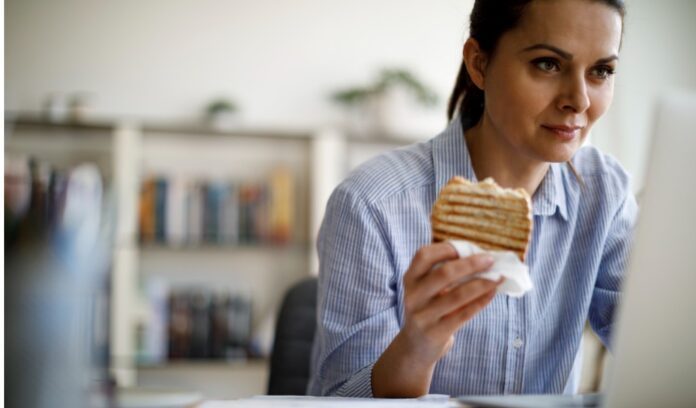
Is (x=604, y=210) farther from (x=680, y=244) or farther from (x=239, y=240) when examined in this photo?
(x=239, y=240)

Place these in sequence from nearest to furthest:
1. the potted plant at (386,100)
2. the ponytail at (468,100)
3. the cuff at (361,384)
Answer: the cuff at (361,384) < the ponytail at (468,100) < the potted plant at (386,100)

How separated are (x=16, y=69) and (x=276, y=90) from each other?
125cm

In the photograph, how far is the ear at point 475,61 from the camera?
1.39 metres

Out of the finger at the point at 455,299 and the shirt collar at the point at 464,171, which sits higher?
the shirt collar at the point at 464,171

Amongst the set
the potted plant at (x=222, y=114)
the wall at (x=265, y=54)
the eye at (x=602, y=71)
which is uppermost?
the wall at (x=265, y=54)

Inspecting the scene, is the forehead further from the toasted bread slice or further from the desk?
the desk

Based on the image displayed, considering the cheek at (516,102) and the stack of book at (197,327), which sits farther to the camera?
the stack of book at (197,327)

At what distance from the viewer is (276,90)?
12.2 ft

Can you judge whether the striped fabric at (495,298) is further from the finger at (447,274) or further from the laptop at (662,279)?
the laptop at (662,279)

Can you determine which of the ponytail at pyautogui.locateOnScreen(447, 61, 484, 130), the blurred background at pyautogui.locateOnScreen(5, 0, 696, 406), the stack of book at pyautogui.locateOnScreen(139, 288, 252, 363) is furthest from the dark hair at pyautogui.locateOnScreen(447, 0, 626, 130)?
the stack of book at pyautogui.locateOnScreen(139, 288, 252, 363)

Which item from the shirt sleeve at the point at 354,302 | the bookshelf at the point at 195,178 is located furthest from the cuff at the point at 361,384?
the bookshelf at the point at 195,178

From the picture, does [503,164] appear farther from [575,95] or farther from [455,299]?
[455,299]

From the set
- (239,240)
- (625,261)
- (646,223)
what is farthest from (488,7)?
(239,240)

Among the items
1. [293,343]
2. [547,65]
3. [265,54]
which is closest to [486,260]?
[547,65]
